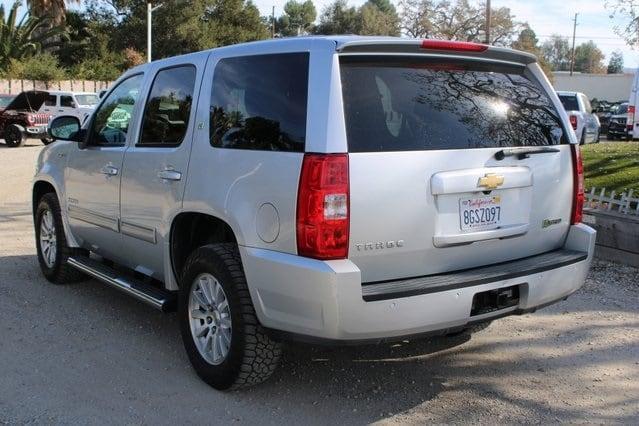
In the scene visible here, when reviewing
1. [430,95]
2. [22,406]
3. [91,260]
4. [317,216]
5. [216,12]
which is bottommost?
[22,406]

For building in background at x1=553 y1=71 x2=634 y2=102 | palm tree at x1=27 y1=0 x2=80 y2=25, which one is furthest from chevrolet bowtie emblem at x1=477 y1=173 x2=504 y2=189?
building in background at x1=553 y1=71 x2=634 y2=102

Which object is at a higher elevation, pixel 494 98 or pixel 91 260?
pixel 494 98

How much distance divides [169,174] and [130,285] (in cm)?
94

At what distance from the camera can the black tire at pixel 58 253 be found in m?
5.83

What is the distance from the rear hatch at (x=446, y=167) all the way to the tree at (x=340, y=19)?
6394 centimetres

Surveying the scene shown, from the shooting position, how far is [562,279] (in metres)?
3.87

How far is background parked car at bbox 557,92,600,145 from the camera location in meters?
19.6

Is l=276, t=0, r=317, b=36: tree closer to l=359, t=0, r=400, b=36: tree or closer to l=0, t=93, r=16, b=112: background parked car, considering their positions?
l=359, t=0, r=400, b=36: tree

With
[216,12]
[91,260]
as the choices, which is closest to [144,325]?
[91,260]

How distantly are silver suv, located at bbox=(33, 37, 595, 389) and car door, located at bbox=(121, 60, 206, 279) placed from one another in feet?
0.06

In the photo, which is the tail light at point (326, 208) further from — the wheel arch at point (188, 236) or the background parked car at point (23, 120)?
the background parked car at point (23, 120)

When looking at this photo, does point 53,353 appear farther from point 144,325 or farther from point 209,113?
point 209,113

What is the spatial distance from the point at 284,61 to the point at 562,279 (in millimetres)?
2047

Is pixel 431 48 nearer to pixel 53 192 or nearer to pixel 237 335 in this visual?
pixel 237 335
